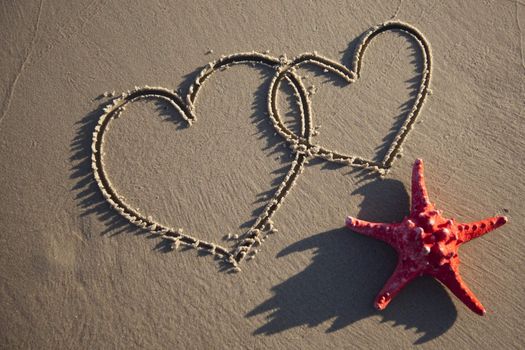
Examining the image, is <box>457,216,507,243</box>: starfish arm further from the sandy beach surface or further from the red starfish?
the sandy beach surface

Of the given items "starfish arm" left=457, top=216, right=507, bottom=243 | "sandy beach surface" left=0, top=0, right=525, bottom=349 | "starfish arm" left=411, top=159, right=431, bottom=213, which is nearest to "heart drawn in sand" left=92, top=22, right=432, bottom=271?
"sandy beach surface" left=0, top=0, right=525, bottom=349

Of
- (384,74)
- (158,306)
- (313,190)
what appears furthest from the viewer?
(384,74)

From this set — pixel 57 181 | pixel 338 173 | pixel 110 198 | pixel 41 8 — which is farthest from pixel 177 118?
pixel 41 8

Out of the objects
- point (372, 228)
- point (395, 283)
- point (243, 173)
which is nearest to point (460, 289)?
point (395, 283)

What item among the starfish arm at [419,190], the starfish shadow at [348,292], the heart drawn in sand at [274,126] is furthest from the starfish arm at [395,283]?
the heart drawn in sand at [274,126]

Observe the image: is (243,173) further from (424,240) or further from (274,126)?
(424,240)

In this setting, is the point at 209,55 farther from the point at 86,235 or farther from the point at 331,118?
the point at 86,235
